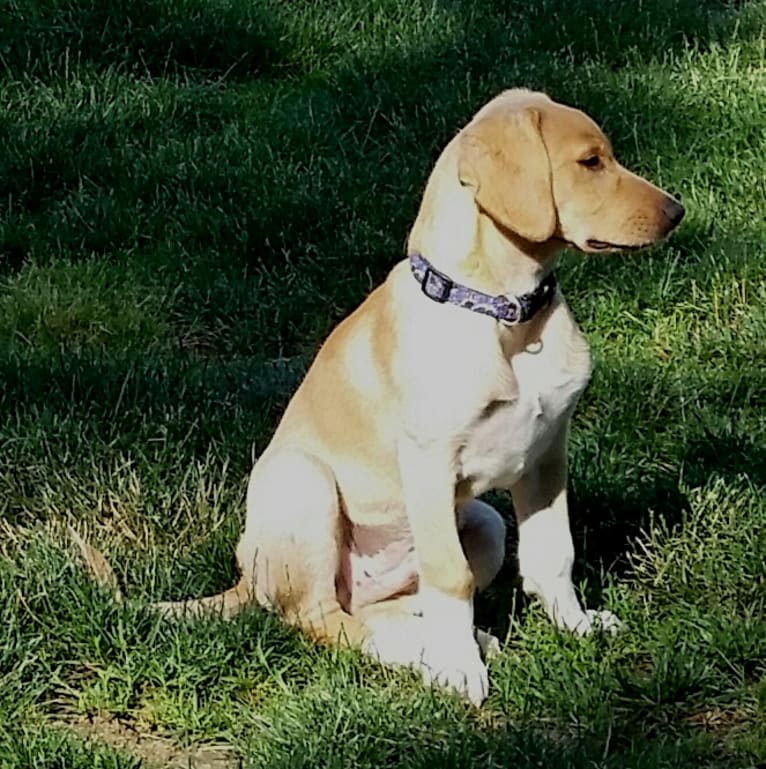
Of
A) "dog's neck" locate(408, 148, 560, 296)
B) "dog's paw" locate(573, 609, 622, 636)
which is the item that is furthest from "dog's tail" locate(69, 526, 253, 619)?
"dog's neck" locate(408, 148, 560, 296)

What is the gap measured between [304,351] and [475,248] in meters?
2.23

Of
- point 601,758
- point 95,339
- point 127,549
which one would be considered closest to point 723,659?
point 601,758

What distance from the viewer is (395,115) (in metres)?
6.50

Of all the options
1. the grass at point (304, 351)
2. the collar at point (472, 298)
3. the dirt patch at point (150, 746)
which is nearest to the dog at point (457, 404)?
the collar at point (472, 298)

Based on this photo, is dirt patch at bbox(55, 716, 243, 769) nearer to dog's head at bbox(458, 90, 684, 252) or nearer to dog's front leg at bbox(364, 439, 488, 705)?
dog's front leg at bbox(364, 439, 488, 705)

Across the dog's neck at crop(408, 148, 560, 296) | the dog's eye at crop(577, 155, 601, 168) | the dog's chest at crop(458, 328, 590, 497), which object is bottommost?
the dog's chest at crop(458, 328, 590, 497)

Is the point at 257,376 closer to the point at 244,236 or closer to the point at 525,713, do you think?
the point at 244,236

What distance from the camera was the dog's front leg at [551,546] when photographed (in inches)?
134

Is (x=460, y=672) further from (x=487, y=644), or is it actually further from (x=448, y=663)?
(x=487, y=644)

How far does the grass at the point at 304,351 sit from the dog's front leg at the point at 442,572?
0.07 meters

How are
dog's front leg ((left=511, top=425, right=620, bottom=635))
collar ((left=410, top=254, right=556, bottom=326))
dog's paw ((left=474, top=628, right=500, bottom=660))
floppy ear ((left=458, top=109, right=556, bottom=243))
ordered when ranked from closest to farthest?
floppy ear ((left=458, top=109, right=556, bottom=243)) → collar ((left=410, top=254, right=556, bottom=326)) → dog's paw ((left=474, top=628, right=500, bottom=660)) → dog's front leg ((left=511, top=425, right=620, bottom=635))

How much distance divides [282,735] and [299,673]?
0.27 metres

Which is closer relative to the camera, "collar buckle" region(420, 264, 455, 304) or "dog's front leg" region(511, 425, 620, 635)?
"collar buckle" region(420, 264, 455, 304)

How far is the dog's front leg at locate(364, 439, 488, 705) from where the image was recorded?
3.15 m
